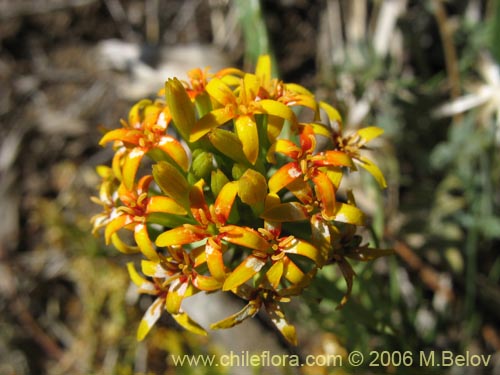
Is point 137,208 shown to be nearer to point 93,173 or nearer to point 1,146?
point 93,173

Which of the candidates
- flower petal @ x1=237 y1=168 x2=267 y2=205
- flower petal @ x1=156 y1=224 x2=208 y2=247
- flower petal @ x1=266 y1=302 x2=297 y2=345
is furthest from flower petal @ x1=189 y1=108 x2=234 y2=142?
flower petal @ x1=266 y1=302 x2=297 y2=345

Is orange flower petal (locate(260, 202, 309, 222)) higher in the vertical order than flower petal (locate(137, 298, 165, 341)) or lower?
higher

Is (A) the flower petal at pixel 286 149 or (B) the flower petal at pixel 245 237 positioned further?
(A) the flower petal at pixel 286 149

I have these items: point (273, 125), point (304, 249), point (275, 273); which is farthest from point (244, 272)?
point (273, 125)

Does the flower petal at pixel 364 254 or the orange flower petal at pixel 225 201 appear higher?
the orange flower petal at pixel 225 201

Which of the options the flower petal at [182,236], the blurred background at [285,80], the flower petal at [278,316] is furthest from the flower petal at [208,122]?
the blurred background at [285,80]

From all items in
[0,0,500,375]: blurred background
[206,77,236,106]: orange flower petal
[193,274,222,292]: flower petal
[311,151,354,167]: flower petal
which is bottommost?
[0,0,500,375]: blurred background

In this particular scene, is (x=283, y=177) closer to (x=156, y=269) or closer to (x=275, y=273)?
(x=275, y=273)

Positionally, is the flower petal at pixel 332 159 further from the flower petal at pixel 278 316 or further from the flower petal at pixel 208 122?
the flower petal at pixel 278 316

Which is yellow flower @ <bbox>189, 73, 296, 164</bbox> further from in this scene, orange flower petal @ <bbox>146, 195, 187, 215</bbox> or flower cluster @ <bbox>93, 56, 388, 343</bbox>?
orange flower petal @ <bbox>146, 195, 187, 215</bbox>
